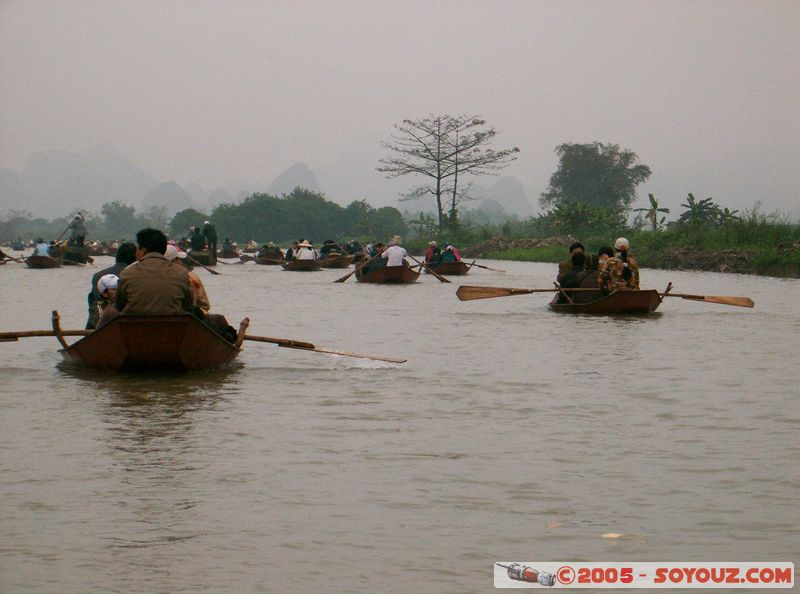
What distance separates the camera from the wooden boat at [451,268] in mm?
32750

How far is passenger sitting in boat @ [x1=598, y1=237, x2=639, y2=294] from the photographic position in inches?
666

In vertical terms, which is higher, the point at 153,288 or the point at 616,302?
the point at 153,288

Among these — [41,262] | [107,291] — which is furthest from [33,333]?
[41,262]

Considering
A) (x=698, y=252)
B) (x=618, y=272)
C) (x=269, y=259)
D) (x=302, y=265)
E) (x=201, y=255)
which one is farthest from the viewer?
(x=269, y=259)

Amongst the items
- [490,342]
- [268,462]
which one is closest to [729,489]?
[268,462]

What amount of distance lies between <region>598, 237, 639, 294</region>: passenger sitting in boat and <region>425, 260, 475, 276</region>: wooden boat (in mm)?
15555

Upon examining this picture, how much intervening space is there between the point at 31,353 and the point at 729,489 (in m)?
8.68

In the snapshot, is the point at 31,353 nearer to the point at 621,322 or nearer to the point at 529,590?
the point at 621,322

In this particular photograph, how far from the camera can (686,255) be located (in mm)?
39906

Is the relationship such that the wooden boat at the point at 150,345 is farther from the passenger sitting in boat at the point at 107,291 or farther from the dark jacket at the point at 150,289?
the passenger sitting in boat at the point at 107,291

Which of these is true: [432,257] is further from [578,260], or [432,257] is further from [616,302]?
[616,302]

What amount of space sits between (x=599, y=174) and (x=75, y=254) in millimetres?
46404

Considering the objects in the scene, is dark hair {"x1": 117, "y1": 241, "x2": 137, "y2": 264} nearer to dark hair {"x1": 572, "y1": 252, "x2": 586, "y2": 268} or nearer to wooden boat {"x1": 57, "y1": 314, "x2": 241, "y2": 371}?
wooden boat {"x1": 57, "y1": 314, "x2": 241, "y2": 371}

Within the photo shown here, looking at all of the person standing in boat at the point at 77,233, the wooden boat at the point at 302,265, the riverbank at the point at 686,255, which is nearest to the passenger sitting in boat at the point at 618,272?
the riverbank at the point at 686,255
